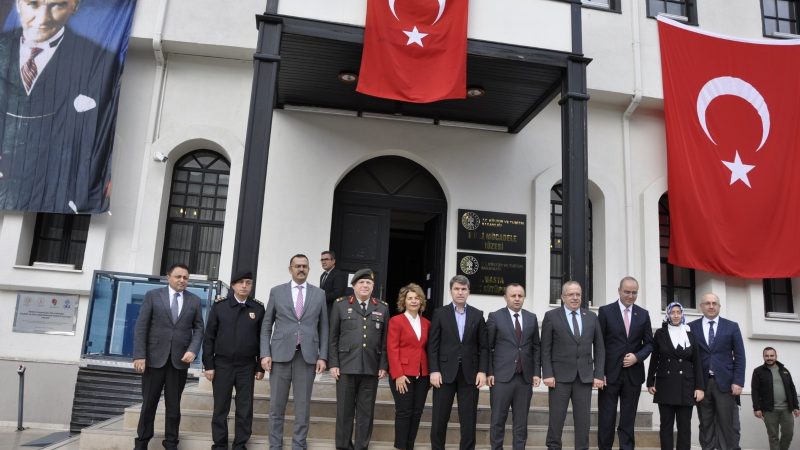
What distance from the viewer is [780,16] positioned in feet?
42.5

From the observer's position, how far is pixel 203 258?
10.8 m

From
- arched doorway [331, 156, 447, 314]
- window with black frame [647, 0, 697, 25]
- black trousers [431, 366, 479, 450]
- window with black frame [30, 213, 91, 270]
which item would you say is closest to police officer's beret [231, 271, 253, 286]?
black trousers [431, 366, 479, 450]

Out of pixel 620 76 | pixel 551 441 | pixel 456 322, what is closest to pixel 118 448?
pixel 456 322

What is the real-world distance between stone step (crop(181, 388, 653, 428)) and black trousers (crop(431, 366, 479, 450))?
1004 millimetres

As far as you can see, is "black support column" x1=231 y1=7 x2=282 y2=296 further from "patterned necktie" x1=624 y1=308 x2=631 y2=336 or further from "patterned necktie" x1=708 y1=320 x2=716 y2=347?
"patterned necktie" x1=708 y1=320 x2=716 y2=347

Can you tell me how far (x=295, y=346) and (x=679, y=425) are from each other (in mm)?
4396

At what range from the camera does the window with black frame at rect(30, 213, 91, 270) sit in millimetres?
10430

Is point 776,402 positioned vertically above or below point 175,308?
below

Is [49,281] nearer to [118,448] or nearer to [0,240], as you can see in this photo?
[0,240]

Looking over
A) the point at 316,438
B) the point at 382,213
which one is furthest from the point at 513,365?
the point at 382,213

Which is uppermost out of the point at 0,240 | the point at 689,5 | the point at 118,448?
the point at 689,5

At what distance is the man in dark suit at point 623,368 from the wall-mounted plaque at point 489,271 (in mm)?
3891

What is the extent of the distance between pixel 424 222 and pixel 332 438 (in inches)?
248

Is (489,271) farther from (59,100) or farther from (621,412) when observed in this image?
(59,100)
